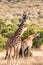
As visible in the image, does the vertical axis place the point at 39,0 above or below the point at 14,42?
below

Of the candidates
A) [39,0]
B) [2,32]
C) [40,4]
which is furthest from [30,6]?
[2,32]

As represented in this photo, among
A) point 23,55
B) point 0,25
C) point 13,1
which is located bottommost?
point 13,1

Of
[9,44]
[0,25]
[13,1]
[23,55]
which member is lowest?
[13,1]

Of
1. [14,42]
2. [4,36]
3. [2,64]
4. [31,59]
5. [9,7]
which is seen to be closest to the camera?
[14,42]

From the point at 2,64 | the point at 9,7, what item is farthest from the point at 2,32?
the point at 9,7

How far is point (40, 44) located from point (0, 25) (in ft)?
23.5

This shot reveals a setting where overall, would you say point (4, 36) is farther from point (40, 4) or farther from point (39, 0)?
point (39, 0)

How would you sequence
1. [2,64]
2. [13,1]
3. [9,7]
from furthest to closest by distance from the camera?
[13,1], [9,7], [2,64]

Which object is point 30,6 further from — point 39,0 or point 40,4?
point 39,0

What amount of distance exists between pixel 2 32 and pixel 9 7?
127ft

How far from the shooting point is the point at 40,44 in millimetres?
16516

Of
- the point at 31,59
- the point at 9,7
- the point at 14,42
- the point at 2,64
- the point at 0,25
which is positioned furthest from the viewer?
the point at 9,7

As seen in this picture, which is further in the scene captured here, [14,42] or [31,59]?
[31,59]

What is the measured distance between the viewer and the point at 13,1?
212 feet
